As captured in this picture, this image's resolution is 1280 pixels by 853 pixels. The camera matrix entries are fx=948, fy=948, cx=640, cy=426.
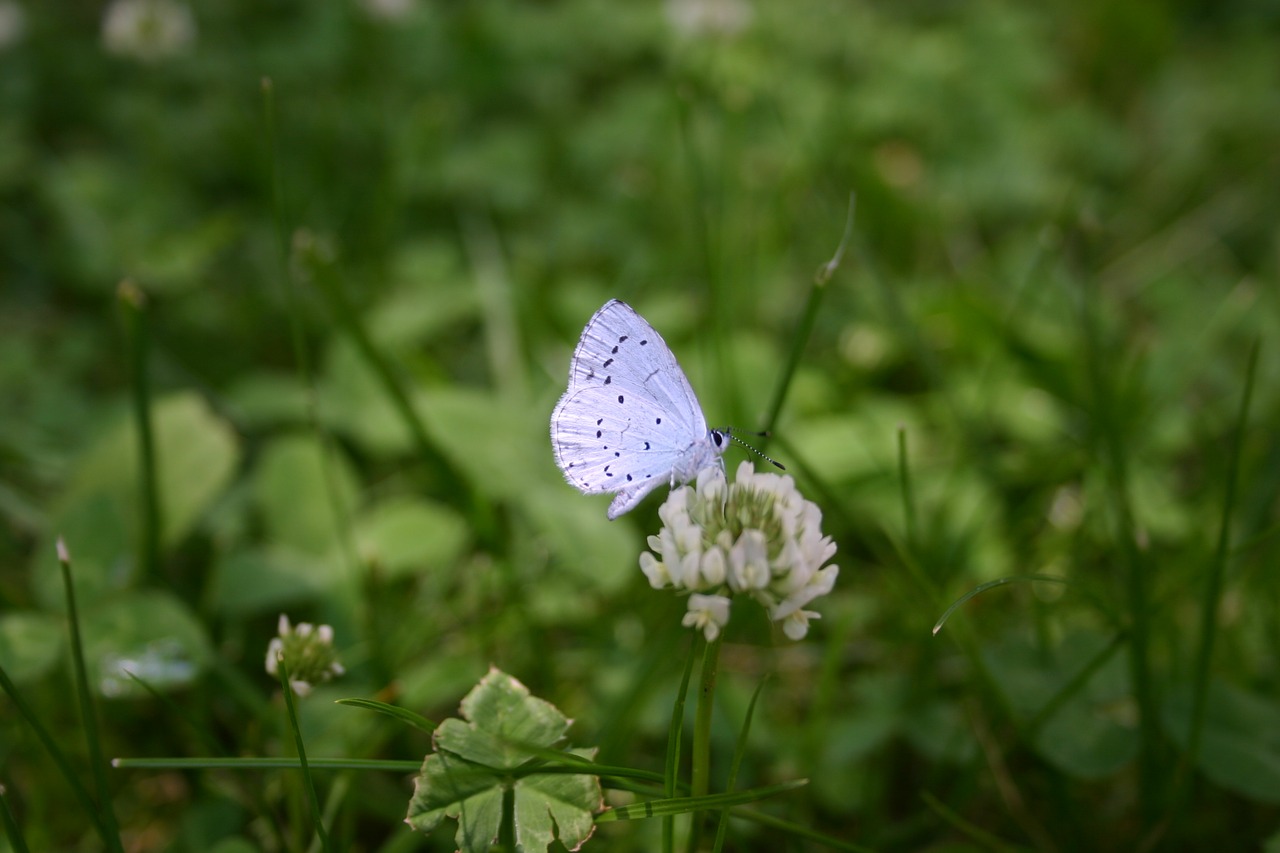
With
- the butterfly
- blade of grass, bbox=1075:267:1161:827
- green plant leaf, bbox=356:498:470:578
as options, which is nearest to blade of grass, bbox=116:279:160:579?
green plant leaf, bbox=356:498:470:578

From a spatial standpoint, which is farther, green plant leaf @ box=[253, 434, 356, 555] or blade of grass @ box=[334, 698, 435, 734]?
green plant leaf @ box=[253, 434, 356, 555]

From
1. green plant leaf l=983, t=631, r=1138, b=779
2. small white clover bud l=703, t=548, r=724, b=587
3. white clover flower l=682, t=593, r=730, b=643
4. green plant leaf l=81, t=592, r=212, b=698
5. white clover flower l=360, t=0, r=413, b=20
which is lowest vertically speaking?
green plant leaf l=983, t=631, r=1138, b=779

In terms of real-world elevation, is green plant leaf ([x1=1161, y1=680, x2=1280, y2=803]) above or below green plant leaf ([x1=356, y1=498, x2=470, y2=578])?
below

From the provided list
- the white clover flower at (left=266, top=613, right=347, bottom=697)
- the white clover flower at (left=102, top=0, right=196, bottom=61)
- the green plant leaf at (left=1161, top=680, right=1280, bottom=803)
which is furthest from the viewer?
the white clover flower at (left=102, top=0, right=196, bottom=61)

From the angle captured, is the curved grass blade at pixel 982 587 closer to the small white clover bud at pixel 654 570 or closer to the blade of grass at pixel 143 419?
the small white clover bud at pixel 654 570

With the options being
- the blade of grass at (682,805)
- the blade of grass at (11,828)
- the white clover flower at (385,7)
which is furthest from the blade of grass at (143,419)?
the white clover flower at (385,7)

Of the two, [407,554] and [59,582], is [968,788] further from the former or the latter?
[59,582]

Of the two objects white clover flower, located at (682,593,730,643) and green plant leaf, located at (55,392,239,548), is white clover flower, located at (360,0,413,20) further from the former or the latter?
white clover flower, located at (682,593,730,643)
